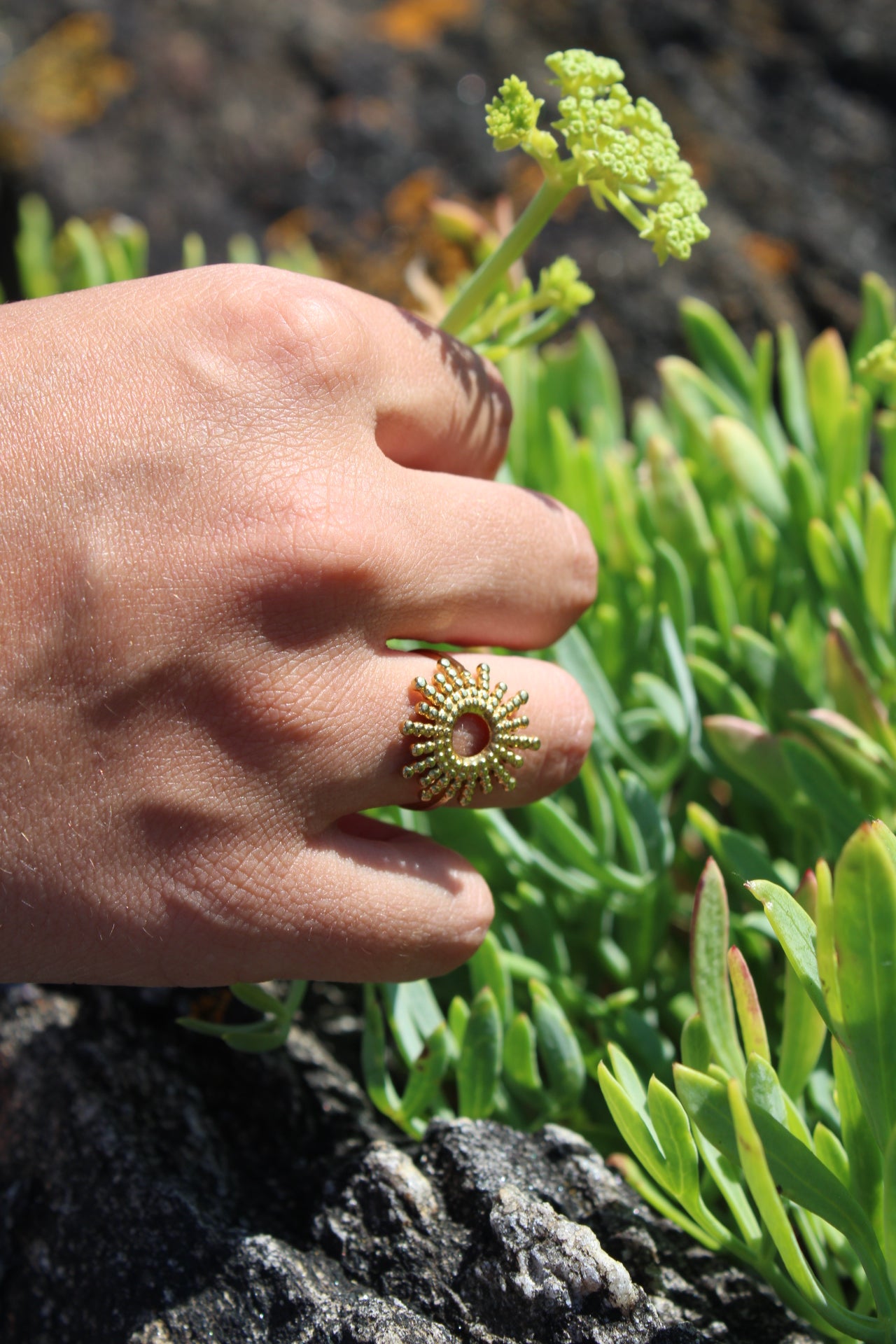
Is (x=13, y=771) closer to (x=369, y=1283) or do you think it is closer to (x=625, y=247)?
(x=369, y=1283)

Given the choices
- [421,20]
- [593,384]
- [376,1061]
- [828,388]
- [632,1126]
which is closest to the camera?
[632,1126]

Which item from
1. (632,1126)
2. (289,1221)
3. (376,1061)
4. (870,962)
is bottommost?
(289,1221)

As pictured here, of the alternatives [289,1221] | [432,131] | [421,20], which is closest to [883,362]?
[289,1221]

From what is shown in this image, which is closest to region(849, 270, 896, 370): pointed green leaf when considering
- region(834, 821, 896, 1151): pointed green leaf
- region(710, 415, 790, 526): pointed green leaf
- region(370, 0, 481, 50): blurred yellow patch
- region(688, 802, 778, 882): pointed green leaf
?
region(710, 415, 790, 526): pointed green leaf

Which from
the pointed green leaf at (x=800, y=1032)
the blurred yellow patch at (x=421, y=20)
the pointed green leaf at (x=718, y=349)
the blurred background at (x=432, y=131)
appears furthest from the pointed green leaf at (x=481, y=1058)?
the blurred yellow patch at (x=421, y=20)

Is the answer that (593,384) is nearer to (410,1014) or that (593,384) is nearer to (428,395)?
(428,395)

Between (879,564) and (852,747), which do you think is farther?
(879,564)
